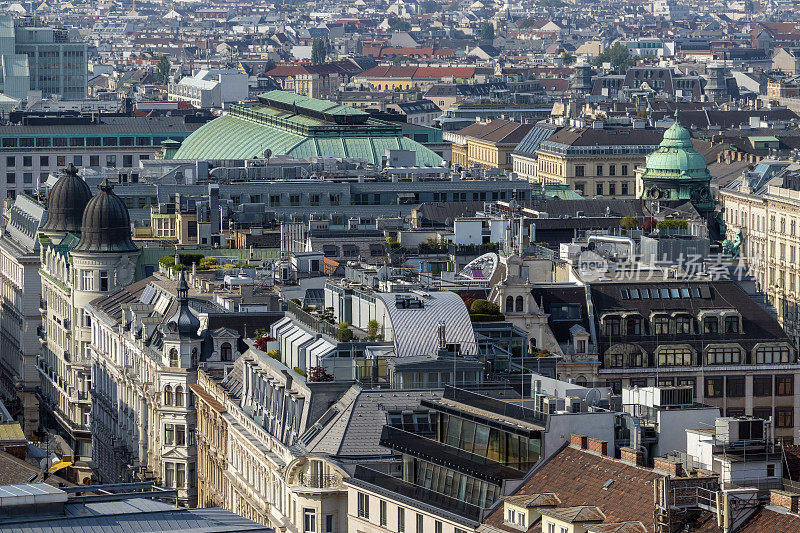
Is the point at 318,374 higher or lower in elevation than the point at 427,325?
lower

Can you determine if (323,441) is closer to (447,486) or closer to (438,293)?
(447,486)

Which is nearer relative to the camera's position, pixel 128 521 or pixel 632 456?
pixel 128 521

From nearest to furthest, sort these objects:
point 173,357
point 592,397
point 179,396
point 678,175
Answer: point 592,397
point 173,357
point 179,396
point 678,175

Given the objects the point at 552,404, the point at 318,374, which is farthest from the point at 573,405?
the point at 318,374

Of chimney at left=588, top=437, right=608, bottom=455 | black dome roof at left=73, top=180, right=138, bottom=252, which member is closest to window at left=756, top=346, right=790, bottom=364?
chimney at left=588, top=437, right=608, bottom=455

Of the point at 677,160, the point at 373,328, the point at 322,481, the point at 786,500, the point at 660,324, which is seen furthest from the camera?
the point at 677,160

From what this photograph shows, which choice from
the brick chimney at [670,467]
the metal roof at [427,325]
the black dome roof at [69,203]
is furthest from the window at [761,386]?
the black dome roof at [69,203]

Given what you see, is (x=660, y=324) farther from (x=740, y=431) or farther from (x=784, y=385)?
(x=740, y=431)

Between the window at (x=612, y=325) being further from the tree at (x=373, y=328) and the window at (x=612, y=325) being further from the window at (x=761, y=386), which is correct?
the tree at (x=373, y=328)
